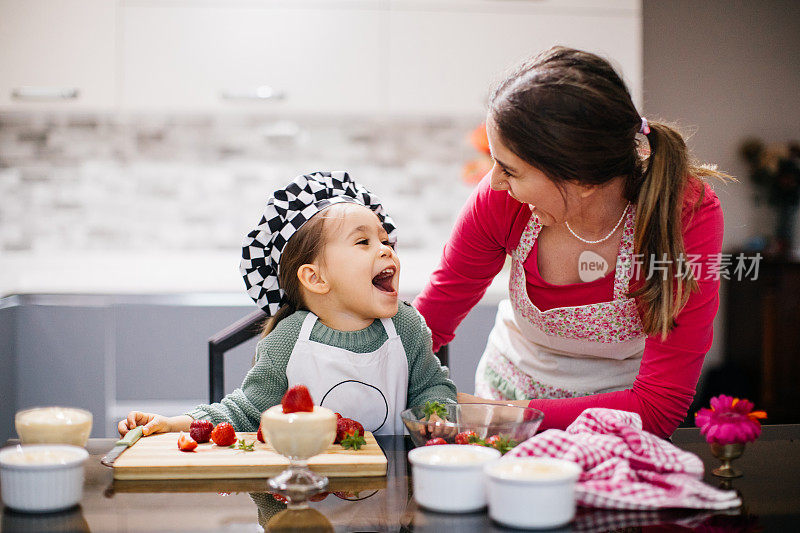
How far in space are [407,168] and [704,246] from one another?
8.22 feet

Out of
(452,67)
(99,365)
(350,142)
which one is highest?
(452,67)

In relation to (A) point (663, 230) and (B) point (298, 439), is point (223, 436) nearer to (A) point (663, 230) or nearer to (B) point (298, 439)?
(B) point (298, 439)

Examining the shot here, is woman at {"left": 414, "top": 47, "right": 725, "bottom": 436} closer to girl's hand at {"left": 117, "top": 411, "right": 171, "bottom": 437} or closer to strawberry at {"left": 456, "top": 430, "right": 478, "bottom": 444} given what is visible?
strawberry at {"left": 456, "top": 430, "right": 478, "bottom": 444}

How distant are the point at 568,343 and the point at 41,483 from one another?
41.2 inches

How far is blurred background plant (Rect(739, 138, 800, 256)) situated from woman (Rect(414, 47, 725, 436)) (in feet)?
8.80

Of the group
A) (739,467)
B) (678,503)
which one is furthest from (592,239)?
(678,503)

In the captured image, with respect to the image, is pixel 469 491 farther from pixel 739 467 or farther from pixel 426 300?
pixel 426 300

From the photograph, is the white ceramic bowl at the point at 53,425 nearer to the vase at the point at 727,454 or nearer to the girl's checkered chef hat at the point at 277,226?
the girl's checkered chef hat at the point at 277,226

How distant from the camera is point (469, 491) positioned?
2.93 feet

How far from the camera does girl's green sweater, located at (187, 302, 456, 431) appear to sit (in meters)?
1.32

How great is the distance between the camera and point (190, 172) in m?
3.71

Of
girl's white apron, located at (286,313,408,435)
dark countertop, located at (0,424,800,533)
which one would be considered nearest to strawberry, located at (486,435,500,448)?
dark countertop, located at (0,424,800,533)

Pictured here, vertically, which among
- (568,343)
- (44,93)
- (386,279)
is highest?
(44,93)

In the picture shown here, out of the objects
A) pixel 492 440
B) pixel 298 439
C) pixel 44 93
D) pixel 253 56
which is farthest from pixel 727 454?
pixel 44 93
